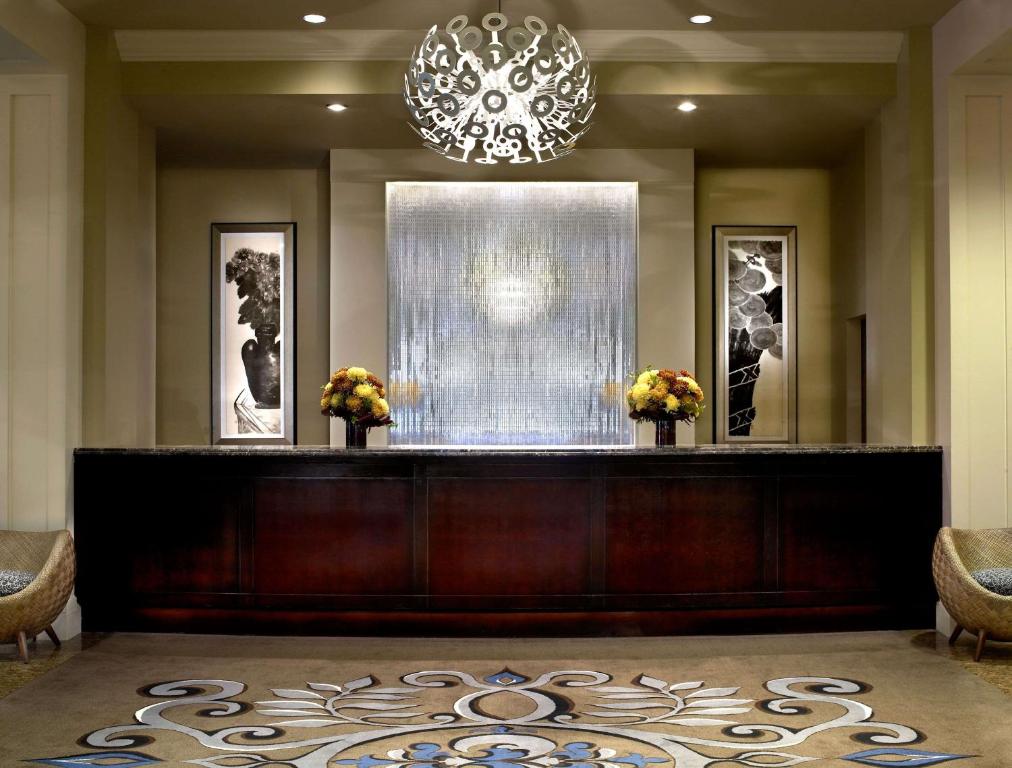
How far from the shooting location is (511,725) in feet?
13.2

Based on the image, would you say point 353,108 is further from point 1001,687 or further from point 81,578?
point 1001,687

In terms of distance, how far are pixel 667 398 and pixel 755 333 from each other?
2688 millimetres

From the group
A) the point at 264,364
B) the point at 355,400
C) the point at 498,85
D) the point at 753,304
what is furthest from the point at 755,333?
the point at 498,85

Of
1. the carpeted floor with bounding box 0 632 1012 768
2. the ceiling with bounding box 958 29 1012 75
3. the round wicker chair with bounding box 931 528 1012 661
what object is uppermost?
the ceiling with bounding box 958 29 1012 75

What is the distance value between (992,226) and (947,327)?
647mm

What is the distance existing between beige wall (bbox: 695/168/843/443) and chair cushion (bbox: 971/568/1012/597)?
10.3 ft

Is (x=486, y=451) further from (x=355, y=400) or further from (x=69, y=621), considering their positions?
(x=69, y=621)

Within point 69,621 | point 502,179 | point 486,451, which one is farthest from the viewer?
point 502,179

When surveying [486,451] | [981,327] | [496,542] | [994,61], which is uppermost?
[994,61]

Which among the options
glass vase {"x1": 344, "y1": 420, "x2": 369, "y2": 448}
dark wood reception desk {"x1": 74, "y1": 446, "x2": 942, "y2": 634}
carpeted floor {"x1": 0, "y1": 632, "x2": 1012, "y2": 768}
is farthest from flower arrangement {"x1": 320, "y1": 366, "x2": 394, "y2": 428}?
carpeted floor {"x1": 0, "y1": 632, "x2": 1012, "y2": 768}

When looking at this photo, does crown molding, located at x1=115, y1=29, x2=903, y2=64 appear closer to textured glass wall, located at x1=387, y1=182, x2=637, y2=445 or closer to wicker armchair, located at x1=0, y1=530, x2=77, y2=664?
textured glass wall, located at x1=387, y1=182, x2=637, y2=445

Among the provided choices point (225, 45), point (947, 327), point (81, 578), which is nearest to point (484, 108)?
point (225, 45)

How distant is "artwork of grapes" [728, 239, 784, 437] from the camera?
8250 mm

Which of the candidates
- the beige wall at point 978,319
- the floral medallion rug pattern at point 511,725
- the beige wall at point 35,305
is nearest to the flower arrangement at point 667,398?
the beige wall at point 978,319
